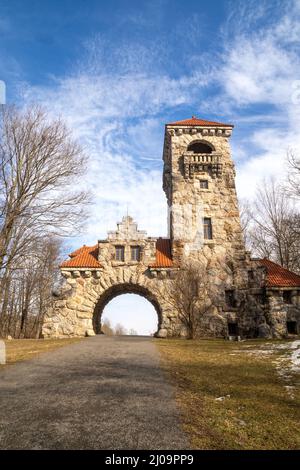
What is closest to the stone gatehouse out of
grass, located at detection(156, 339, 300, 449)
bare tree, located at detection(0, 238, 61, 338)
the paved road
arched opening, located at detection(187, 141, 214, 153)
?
arched opening, located at detection(187, 141, 214, 153)

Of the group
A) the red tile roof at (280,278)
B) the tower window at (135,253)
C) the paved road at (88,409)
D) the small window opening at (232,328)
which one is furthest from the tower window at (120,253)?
A: the paved road at (88,409)

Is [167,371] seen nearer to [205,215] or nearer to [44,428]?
[44,428]

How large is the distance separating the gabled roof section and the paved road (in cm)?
1325

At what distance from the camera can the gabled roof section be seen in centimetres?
1975

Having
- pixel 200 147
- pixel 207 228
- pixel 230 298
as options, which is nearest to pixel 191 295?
pixel 230 298

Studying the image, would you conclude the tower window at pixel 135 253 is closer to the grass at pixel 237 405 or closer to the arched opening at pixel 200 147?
the arched opening at pixel 200 147

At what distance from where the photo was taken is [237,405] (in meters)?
4.19

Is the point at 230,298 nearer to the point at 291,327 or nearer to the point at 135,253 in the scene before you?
the point at 291,327

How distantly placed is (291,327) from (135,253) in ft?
37.5

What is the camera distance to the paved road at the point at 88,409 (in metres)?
2.91

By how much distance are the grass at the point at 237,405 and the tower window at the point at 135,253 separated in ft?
43.1

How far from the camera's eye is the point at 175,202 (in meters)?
21.8
